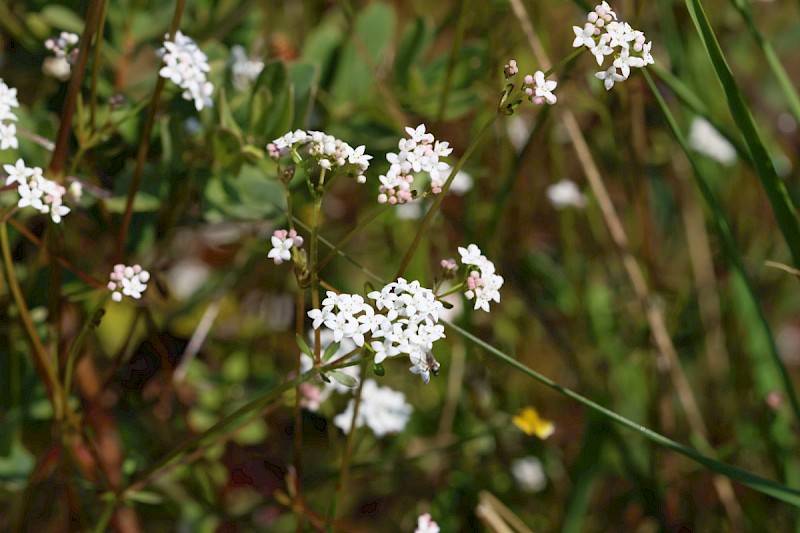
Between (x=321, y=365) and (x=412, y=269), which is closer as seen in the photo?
(x=321, y=365)

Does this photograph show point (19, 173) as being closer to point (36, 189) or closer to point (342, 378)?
point (36, 189)

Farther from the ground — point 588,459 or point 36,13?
point 36,13

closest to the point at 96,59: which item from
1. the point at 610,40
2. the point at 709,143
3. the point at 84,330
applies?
the point at 84,330

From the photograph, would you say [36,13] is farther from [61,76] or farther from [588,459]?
[588,459]

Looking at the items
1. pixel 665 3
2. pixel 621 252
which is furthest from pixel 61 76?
pixel 665 3

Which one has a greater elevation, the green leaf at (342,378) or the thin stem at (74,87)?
the thin stem at (74,87)

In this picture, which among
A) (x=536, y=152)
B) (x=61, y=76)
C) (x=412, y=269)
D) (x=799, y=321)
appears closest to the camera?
(x=61, y=76)

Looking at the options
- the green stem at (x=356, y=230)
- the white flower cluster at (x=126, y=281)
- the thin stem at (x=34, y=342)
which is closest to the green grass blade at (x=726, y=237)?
the green stem at (x=356, y=230)

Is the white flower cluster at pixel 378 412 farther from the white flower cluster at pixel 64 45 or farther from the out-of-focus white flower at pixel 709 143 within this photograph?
the out-of-focus white flower at pixel 709 143
